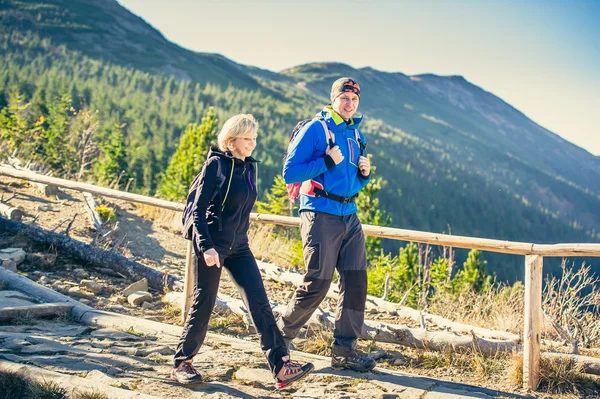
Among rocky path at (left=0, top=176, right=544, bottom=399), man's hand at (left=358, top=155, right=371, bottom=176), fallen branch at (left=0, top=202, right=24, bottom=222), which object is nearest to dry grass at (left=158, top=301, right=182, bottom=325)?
rocky path at (left=0, top=176, right=544, bottom=399)

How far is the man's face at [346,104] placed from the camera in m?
3.83

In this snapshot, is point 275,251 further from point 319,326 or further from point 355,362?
point 355,362

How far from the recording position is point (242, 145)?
3.51 metres

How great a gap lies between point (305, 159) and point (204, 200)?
0.74 m

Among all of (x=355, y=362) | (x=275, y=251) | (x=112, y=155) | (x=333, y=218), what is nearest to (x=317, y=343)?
(x=355, y=362)

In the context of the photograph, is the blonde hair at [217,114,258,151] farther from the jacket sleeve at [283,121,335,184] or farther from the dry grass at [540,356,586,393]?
the dry grass at [540,356,586,393]

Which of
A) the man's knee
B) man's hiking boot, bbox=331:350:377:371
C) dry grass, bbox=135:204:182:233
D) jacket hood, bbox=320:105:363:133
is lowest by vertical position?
man's hiking boot, bbox=331:350:377:371

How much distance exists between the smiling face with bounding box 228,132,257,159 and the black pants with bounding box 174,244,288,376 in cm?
59

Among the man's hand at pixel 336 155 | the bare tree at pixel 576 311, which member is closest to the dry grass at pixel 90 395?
the man's hand at pixel 336 155

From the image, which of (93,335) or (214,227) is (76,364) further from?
(214,227)

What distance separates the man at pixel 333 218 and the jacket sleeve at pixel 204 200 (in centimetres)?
49

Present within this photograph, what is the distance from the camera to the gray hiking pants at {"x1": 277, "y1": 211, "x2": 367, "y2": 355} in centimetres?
372

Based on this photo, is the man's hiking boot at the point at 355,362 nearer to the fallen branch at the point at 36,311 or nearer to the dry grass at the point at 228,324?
the dry grass at the point at 228,324

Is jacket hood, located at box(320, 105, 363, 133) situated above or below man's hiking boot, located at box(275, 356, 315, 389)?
above
